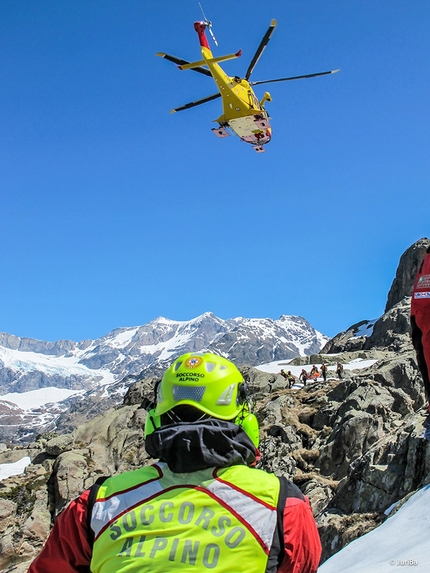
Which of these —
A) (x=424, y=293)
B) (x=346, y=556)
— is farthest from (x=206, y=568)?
(x=346, y=556)

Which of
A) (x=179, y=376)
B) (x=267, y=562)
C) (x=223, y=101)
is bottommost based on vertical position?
(x=267, y=562)

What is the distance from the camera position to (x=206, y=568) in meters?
2.34

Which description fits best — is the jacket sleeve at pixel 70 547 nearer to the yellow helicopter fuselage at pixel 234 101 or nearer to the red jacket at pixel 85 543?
the red jacket at pixel 85 543

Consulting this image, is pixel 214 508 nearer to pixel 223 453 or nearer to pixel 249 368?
pixel 223 453

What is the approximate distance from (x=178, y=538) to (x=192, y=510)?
0.14 m

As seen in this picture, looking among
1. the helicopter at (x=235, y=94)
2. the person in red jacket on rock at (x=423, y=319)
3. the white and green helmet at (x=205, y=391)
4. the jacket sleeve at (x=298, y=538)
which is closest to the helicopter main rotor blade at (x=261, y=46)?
the helicopter at (x=235, y=94)

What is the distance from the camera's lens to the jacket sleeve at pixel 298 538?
2520 millimetres

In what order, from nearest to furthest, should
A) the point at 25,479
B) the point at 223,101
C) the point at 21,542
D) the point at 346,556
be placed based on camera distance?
1. the point at 346,556
2. the point at 21,542
3. the point at 223,101
4. the point at 25,479

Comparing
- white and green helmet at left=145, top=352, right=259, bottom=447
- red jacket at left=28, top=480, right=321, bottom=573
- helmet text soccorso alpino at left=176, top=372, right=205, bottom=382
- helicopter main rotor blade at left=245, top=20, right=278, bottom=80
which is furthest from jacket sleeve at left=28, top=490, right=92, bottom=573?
helicopter main rotor blade at left=245, top=20, right=278, bottom=80

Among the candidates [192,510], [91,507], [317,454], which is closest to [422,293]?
[192,510]

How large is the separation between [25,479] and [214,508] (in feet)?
106

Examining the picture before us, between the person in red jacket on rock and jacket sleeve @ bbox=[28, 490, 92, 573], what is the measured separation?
10.6 feet

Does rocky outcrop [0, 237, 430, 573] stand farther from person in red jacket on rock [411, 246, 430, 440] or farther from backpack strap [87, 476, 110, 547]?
backpack strap [87, 476, 110, 547]

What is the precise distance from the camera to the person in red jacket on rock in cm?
465
